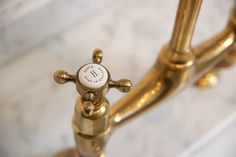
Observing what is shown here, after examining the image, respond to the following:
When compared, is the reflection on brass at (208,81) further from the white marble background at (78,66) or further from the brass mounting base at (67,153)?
the brass mounting base at (67,153)

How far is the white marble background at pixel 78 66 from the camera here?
63cm

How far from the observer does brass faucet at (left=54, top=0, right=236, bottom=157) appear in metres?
0.46

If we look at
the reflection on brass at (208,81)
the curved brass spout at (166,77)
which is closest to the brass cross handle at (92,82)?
the curved brass spout at (166,77)

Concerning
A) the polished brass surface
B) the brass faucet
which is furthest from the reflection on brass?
the polished brass surface

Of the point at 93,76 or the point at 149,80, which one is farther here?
the point at 149,80

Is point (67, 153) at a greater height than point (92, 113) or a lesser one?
lesser

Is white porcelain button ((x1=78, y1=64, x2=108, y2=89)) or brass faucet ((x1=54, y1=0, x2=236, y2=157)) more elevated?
white porcelain button ((x1=78, y1=64, x2=108, y2=89))

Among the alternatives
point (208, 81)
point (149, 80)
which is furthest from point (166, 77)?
point (208, 81)

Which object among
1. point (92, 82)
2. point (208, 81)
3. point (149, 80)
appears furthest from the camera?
point (208, 81)

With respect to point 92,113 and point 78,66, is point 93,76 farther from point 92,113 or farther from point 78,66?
point 78,66

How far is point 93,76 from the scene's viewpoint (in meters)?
0.45

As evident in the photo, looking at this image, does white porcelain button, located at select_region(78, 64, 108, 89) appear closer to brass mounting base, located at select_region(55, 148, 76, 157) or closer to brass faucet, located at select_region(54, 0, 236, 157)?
brass faucet, located at select_region(54, 0, 236, 157)

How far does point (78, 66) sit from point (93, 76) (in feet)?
0.75

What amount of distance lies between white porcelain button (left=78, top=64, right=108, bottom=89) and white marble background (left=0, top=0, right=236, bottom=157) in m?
0.19
